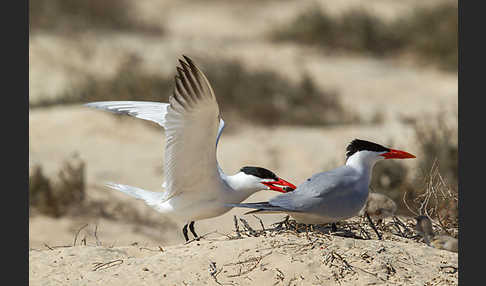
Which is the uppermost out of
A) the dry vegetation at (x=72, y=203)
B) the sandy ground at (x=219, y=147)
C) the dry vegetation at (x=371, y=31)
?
the dry vegetation at (x=371, y=31)

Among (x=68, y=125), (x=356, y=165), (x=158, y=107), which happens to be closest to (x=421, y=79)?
(x=68, y=125)

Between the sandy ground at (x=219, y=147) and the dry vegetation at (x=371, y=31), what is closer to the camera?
the sandy ground at (x=219, y=147)

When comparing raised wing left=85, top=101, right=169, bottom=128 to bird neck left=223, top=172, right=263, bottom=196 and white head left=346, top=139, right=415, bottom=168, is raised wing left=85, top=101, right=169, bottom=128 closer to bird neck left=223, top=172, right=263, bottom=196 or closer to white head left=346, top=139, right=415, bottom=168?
bird neck left=223, top=172, right=263, bottom=196

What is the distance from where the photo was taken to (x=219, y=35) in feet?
64.6

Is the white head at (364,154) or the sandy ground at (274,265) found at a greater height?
the white head at (364,154)

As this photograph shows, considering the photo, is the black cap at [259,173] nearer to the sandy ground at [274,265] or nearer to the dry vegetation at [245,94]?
the sandy ground at [274,265]

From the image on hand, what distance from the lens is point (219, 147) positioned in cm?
1100

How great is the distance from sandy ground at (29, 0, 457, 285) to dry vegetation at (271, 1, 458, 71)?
49 centimetres

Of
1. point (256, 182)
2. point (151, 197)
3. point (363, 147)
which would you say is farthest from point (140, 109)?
point (363, 147)

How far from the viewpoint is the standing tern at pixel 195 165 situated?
492 cm

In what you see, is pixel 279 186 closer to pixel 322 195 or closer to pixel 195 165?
pixel 195 165

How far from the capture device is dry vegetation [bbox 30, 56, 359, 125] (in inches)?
498

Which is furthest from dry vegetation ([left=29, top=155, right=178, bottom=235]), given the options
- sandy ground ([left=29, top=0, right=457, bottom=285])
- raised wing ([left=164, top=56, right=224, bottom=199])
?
raised wing ([left=164, top=56, right=224, bottom=199])

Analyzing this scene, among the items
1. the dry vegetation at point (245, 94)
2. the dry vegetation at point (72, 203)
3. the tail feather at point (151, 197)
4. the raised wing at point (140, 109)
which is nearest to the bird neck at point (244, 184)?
the tail feather at point (151, 197)
